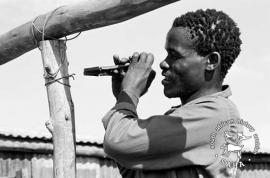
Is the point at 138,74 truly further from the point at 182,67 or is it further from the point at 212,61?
the point at 212,61

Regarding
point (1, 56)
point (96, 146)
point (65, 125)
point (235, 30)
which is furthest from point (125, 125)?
point (96, 146)

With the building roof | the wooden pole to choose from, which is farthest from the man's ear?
the building roof

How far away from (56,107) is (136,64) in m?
1.32

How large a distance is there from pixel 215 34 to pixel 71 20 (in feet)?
4.96

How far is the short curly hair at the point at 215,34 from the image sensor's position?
9.39 ft

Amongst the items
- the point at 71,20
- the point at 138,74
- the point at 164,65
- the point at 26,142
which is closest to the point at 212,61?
the point at 164,65

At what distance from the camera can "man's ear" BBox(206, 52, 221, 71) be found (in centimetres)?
286

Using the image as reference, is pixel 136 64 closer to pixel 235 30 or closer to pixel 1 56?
pixel 235 30

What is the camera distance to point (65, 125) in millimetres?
4184

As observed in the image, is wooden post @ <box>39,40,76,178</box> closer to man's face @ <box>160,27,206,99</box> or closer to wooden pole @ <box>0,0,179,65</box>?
wooden pole @ <box>0,0,179,65</box>

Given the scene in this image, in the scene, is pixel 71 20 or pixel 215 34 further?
pixel 71 20

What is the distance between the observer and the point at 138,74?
2979mm
